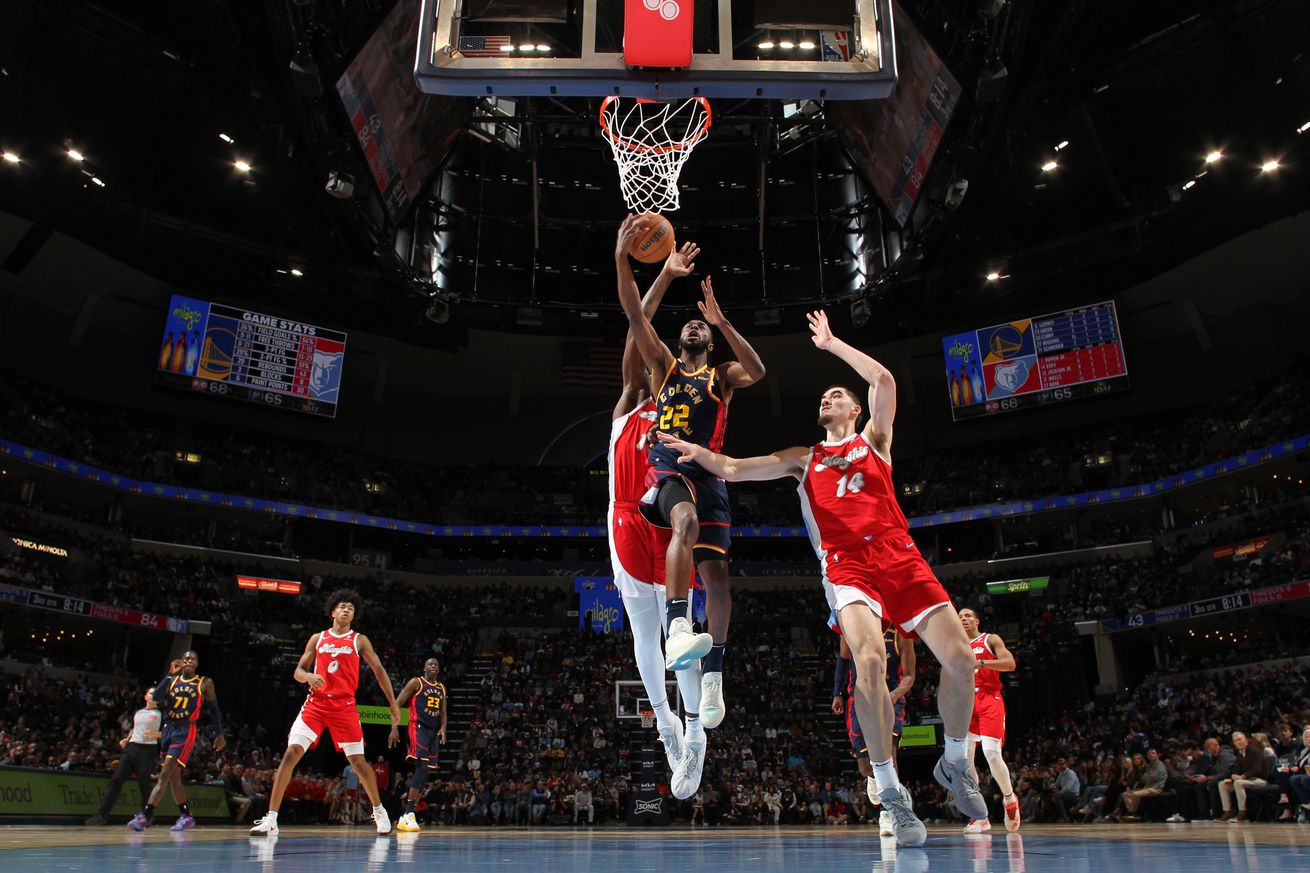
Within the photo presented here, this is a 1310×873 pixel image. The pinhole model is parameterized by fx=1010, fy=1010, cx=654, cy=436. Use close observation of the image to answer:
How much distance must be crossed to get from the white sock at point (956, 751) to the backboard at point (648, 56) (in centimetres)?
451

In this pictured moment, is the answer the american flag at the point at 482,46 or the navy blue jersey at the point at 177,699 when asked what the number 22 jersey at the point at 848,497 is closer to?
the american flag at the point at 482,46

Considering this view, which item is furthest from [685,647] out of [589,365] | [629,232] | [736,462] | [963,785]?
[589,365]

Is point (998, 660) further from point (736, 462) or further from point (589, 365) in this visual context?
point (589, 365)

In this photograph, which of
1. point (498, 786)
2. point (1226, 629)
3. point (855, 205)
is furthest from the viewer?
point (1226, 629)

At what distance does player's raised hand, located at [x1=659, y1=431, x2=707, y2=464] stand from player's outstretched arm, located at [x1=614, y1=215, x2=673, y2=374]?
80 cm

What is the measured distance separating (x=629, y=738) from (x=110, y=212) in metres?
18.7

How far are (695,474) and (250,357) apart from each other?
27.2 m

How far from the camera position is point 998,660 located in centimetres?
1046

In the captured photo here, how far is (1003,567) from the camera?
36.2 meters

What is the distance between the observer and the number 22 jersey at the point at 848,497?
20.8ft

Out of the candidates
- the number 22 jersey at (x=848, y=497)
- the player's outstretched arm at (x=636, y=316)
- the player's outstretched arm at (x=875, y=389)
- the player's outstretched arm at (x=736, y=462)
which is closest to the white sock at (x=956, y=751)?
the number 22 jersey at (x=848, y=497)

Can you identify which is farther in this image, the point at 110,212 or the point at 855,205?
the point at 855,205

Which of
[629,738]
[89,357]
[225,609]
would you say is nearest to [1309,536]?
[629,738]

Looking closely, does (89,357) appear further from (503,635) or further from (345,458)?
(503,635)
